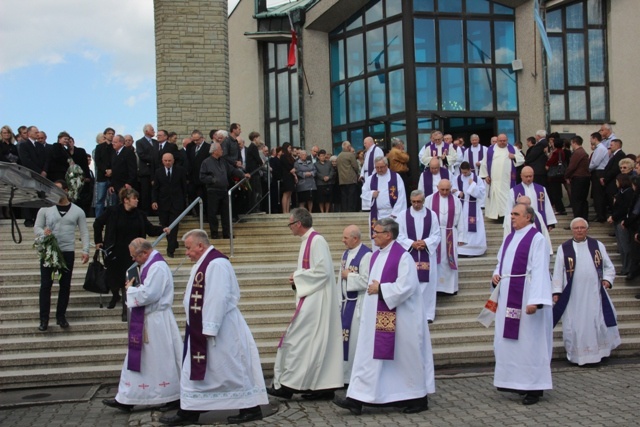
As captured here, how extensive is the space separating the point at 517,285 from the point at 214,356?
3.16m

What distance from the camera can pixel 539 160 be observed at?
56.6ft

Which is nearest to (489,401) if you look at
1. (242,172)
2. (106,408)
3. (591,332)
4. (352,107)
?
(591,332)

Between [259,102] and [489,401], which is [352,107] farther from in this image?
[489,401]

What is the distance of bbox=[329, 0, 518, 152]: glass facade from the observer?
73.4 feet

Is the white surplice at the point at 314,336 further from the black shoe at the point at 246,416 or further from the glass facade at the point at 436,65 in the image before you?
the glass facade at the point at 436,65

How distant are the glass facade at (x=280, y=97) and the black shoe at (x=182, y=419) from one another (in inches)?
714

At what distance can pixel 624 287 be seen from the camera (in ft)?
43.8

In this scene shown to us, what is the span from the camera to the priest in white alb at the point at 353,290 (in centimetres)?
967

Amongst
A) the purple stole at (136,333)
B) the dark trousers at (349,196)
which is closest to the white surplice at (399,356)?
the purple stole at (136,333)

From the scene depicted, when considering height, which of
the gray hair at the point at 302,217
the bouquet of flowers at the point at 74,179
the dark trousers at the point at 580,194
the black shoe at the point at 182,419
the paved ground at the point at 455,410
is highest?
the bouquet of flowers at the point at 74,179

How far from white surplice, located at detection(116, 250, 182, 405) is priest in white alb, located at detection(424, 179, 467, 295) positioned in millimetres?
5014

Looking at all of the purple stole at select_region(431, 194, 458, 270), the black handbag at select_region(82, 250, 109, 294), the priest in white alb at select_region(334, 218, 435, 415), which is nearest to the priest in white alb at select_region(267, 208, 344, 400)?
the priest in white alb at select_region(334, 218, 435, 415)

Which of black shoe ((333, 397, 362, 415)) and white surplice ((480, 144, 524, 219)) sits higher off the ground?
white surplice ((480, 144, 524, 219))

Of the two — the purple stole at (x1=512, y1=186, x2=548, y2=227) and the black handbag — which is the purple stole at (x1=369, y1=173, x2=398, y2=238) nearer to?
the purple stole at (x1=512, y1=186, x2=548, y2=227)
